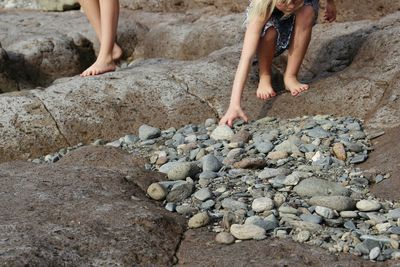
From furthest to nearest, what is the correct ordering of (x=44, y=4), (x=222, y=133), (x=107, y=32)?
(x=44, y=4)
(x=107, y=32)
(x=222, y=133)

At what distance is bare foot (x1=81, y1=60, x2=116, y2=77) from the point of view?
4711 mm

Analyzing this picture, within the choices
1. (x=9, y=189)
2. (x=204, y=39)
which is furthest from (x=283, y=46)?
(x=204, y=39)

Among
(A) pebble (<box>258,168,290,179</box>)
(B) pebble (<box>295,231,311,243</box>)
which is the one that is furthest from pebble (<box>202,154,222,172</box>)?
(B) pebble (<box>295,231,311,243</box>)

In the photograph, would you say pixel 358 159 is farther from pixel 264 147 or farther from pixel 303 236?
pixel 303 236


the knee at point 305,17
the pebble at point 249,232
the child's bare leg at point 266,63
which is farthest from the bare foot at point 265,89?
the pebble at point 249,232

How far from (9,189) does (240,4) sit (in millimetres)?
5493

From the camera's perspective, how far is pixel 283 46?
14.5 ft

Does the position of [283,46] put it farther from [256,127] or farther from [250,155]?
[250,155]

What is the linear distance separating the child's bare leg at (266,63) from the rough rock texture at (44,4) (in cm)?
625

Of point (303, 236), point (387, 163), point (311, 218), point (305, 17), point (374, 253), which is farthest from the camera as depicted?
point (305, 17)

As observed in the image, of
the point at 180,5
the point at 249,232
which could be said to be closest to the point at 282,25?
the point at 249,232

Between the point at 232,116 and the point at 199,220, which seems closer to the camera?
the point at 199,220

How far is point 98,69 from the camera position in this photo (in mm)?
4738

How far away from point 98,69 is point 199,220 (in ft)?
7.96
